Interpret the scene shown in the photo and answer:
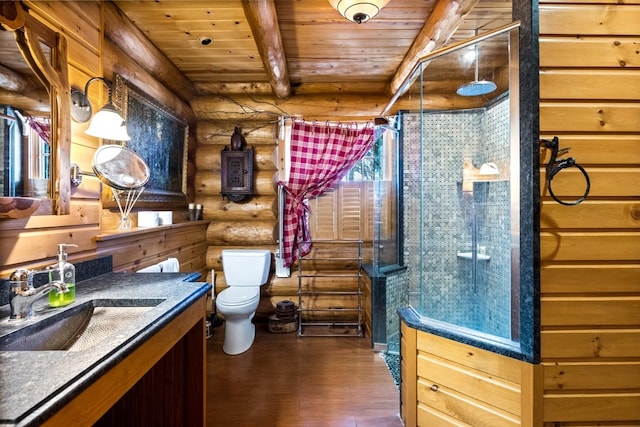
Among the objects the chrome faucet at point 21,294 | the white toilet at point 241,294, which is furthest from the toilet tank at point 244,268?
the chrome faucet at point 21,294

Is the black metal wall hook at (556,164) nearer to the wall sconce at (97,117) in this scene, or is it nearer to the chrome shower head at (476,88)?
the chrome shower head at (476,88)

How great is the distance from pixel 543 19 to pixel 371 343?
263cm

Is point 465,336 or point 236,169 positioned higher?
point 236,169

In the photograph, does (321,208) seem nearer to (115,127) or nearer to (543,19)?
(115,127)

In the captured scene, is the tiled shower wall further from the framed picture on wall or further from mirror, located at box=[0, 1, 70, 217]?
the framed picture on wall

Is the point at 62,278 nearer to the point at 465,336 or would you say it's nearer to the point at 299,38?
the point at 465,336

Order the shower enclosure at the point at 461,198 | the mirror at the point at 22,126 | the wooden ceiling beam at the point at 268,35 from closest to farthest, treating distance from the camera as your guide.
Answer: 1. the mirror at the point at 22,126
2. the shower enclosure at the point at 461,198
3. the wooden ceiling beam at the point at 268,35

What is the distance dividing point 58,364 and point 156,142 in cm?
211

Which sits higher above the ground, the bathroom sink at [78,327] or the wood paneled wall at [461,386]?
the bathroom sink at [78,327]

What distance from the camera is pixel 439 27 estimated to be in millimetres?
2082

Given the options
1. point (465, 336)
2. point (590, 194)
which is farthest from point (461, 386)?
point (590, 194)

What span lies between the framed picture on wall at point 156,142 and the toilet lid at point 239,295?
3.25 ft

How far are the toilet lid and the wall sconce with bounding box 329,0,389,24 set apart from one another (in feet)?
Answer: 7.57

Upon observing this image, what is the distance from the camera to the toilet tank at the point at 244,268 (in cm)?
307
